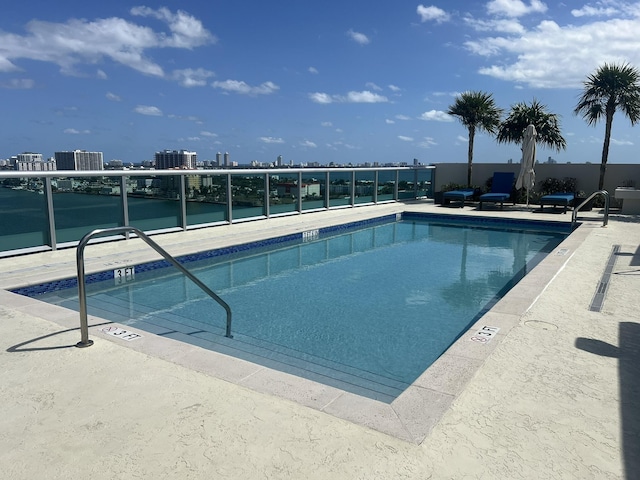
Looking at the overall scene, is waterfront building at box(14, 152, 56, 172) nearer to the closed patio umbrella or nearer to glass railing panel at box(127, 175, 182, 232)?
glass railing panel at box(127, 175, 182, 232)

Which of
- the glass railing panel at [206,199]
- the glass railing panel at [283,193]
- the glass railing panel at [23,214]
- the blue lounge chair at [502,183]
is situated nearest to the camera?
the glass railing panel at [23,214]

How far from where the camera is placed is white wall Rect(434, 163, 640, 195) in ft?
43.6

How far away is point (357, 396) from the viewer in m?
2.58

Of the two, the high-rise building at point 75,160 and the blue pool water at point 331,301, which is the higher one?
the high-rise building at point 75,160

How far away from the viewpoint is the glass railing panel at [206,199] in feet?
29.6

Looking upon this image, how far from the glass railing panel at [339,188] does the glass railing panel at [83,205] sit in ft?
20.4

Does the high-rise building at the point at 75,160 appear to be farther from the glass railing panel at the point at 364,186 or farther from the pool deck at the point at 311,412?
the glass railing panel at the point at 364,186

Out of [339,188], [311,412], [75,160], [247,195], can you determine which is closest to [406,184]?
[339,188]

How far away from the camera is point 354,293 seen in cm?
572

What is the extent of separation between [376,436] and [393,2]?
15.0 meters

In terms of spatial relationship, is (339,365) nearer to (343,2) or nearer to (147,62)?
(343,2)

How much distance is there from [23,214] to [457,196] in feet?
36.8

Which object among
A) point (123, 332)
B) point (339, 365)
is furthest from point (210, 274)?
point (339, 365)

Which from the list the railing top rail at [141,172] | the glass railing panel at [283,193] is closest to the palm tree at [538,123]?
the railing top rail at [141,172]
